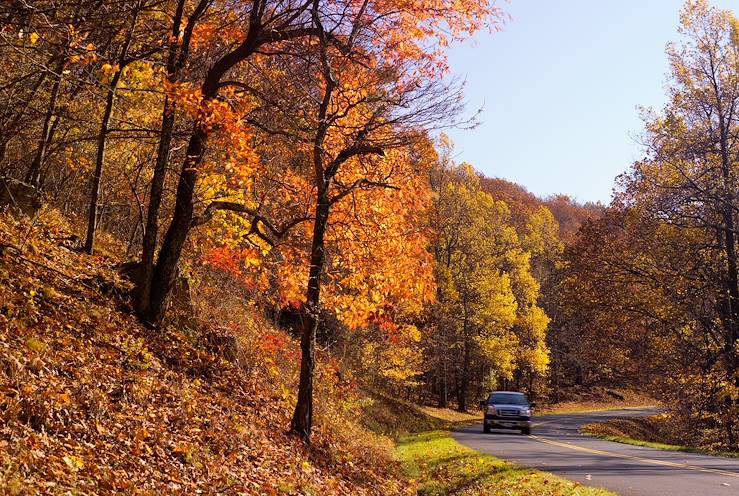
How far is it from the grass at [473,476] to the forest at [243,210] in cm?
177

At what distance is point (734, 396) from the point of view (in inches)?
765

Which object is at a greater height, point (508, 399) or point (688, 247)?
point (688, 247)

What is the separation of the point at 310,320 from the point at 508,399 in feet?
51.8

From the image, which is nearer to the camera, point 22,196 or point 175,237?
point 175,237

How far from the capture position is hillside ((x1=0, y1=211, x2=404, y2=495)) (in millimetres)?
6469

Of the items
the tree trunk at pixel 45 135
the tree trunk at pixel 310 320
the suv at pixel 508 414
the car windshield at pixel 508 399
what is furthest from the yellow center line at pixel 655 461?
the tree trunk at pixel 45 135

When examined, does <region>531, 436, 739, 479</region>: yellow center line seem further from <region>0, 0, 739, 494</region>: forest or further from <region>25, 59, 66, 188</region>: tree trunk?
<region>25, 59, 66, 188</region>: tree trunk

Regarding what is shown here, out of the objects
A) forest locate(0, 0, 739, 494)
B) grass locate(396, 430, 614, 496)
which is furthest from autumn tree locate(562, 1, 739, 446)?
grass locate(396, 430, 614, 496)

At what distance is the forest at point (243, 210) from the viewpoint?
30.2ft

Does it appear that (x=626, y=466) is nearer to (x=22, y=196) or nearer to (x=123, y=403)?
(x=123, y=403)

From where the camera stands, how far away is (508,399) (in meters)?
25.7

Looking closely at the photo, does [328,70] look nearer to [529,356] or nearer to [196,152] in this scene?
[196,152]

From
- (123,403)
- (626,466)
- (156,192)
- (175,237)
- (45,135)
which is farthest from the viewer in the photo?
(626,466)

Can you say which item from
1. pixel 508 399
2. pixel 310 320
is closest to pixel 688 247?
pixel 508 399
